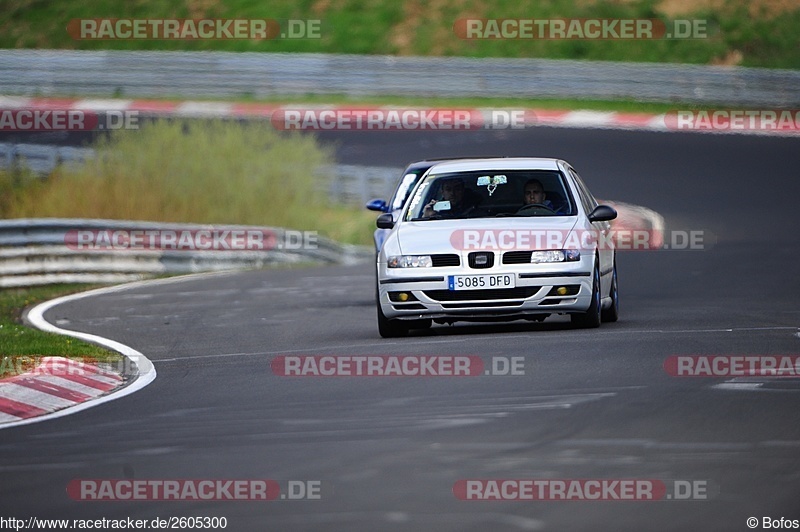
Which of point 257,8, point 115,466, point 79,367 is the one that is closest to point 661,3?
point 257,8

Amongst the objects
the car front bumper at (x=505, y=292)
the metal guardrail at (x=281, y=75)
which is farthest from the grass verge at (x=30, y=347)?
the metal guardrail at (x=281, y=75)

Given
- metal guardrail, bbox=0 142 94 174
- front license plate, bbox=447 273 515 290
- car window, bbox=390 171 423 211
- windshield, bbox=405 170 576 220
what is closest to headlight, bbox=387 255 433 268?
front license plate, bbox=447 273 515 290

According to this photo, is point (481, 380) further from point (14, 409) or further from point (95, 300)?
point (95, 300)

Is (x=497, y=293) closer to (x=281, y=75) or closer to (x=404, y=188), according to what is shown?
(x=404, y=188)

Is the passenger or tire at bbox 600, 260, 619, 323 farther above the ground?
the passenger

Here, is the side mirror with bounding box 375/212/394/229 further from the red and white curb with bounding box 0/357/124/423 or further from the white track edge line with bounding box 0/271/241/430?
the red and white curb with bounding box 0/357/124/423

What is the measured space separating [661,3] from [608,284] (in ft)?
121

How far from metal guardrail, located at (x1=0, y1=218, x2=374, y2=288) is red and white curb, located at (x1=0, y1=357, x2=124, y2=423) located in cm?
986

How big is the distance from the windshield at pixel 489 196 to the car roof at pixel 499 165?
0.04 metres

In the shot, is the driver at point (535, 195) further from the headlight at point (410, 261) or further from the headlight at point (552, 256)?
the headlight at point (410, 261)

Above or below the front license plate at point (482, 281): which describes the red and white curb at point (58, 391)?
below

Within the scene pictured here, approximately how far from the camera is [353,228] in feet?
104

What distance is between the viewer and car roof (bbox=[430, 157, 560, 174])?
14.6 metres

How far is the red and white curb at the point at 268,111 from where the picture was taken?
3781 cm
